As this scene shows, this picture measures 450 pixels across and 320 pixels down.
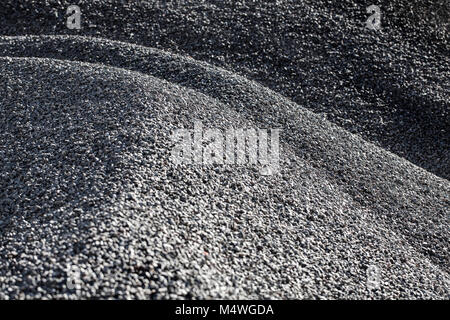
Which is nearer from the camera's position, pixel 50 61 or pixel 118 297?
pixel 118 297

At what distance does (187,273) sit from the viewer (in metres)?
3.21

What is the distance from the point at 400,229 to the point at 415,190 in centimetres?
75

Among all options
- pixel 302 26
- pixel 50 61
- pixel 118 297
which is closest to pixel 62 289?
pixel 118 297

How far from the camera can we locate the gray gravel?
131 inches


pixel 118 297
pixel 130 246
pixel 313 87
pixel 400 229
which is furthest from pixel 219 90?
pixel 118 297

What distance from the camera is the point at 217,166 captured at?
4316mm

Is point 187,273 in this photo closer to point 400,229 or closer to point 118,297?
point 118,297

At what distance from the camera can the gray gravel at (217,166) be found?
11.0 ft

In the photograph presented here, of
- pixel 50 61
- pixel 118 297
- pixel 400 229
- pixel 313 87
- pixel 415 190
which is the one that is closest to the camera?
pixel 118 297

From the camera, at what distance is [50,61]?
5715 mm

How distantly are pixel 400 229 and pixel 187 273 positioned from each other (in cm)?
236
